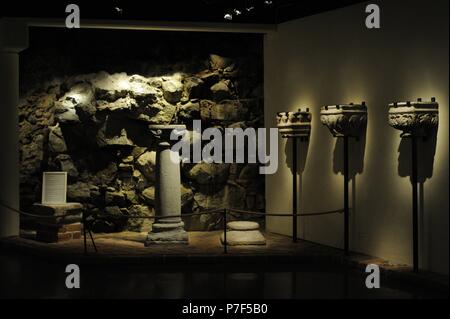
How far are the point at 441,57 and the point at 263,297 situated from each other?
368 cm

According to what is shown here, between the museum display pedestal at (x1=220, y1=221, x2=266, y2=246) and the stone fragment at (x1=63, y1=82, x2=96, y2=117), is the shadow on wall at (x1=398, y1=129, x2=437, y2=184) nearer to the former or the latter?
the museum display pedestal at (x1=220, y1=221, x2=266, y2=246)

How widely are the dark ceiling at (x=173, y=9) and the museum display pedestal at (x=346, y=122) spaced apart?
2.13 metres

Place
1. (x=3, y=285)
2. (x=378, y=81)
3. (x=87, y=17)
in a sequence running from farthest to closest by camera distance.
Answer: (x=87, y=17) → (x=378, y=81) → (x=3, y=285)

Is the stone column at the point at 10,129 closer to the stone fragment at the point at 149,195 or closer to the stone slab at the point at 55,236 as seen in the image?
the stone slab at the point at 55,236

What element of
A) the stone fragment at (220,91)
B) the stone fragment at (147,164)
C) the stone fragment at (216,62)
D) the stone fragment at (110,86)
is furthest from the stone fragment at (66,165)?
the stone fragment at (216,62)

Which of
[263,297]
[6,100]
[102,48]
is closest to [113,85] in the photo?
[102,48]

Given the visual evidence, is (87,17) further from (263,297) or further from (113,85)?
(263,297)

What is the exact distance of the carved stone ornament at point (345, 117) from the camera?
10.7 metres

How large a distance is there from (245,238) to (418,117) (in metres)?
3.66

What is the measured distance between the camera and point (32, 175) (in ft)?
45.6

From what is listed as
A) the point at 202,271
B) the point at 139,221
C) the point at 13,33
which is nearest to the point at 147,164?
the point at 139,221

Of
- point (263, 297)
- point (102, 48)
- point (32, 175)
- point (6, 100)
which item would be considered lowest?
point (263, 297)

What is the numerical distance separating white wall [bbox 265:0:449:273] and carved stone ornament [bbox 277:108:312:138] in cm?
14

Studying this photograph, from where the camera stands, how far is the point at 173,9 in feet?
41.9
